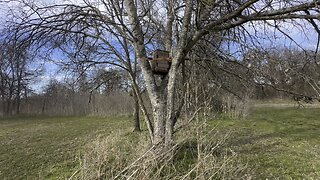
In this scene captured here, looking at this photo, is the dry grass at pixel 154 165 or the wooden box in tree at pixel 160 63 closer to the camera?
the dry grass at pixel 154 165

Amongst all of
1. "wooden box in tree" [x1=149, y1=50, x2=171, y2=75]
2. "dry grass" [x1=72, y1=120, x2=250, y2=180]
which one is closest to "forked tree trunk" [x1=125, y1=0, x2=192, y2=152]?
"wooden box in tree" [x1=149, y1=50, x2=171, y2=75]

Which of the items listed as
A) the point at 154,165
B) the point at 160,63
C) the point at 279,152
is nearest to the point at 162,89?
the point at 160,63

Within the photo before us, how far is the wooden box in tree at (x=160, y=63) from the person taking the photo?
5.33 metres

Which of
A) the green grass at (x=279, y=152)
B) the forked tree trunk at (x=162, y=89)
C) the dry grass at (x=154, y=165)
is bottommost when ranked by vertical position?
the green grass at (x=279, y=152)

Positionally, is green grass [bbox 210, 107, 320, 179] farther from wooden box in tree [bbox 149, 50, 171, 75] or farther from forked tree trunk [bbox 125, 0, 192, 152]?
wooden box in tree [bbox 149, 50, 171, 75]

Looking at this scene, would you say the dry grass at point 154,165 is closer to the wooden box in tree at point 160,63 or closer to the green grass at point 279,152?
the green grass at point 279,152

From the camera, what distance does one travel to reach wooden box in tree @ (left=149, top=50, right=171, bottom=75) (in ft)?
17.5

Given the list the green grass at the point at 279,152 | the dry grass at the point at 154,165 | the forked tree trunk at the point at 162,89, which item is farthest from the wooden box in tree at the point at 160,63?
the green grass at the point at 279,152

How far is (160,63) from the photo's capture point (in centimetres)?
534

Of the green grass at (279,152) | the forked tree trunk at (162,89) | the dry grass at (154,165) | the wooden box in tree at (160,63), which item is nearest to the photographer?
the dry grass at (154,165)

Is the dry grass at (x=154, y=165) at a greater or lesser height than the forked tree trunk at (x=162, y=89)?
lesser

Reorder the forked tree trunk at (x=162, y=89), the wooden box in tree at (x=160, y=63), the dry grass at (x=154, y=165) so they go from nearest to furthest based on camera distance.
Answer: the dry grass at (x=154, y=165)
the forked tree trunk at (x=162, y=89)
the wooden box in tree at (x=160, y=63)

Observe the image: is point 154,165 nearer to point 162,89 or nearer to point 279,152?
point 162,89

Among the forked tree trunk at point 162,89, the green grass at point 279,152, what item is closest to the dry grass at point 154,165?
the forked tree trunk at point 162,89
